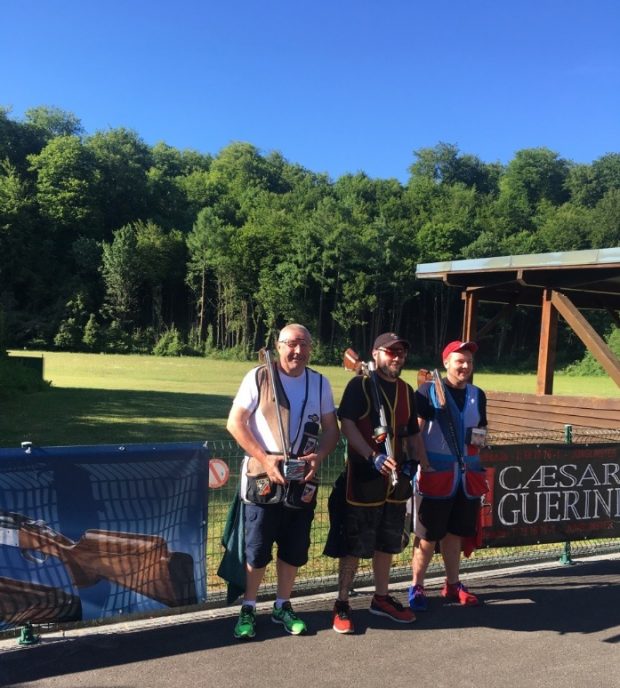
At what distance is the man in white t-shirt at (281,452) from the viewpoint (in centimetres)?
356

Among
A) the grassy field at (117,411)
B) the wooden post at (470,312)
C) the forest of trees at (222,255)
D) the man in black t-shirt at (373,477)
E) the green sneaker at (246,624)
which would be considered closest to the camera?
the green sneaker at (246,624)

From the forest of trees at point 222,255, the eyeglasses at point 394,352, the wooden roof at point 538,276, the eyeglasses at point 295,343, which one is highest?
the forest of trees at point 222,255

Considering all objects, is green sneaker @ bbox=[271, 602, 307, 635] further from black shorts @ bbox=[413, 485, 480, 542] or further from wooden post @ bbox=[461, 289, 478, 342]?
wooden post @ bbox=[461, 289, 478, 342]

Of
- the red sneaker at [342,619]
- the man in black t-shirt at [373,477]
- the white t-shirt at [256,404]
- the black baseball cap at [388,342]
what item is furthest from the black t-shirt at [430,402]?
the red sneaker at [342,619]

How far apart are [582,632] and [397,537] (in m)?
1.30

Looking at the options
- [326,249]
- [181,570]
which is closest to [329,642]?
[181,570]

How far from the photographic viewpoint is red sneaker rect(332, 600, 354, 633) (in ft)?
12.4

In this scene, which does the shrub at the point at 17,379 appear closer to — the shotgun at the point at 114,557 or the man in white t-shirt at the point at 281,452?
the shotgun at the point at 114,557

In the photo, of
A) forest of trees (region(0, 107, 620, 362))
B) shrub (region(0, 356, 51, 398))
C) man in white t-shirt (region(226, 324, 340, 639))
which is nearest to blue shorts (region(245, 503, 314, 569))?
man in white t-shirt (region(226, 324, 340, 639))

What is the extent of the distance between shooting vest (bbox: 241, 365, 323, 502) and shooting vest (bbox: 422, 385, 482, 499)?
0.90m

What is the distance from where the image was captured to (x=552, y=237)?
6950 cm

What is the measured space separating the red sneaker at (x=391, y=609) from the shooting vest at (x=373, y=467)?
717 millimetres

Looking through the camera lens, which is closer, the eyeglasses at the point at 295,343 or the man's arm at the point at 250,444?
the man's arm at the point at 250,444

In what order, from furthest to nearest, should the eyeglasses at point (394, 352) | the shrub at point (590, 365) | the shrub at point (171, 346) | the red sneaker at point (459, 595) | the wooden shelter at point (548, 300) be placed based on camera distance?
1. the shrub at point (171, 346)
2. the shrub at point (590, 365)
3. the wooden shelter at point (548, 300)
4. the red sneaker at point (459, 595)
5. the eyeglasses at point (394, 352)
